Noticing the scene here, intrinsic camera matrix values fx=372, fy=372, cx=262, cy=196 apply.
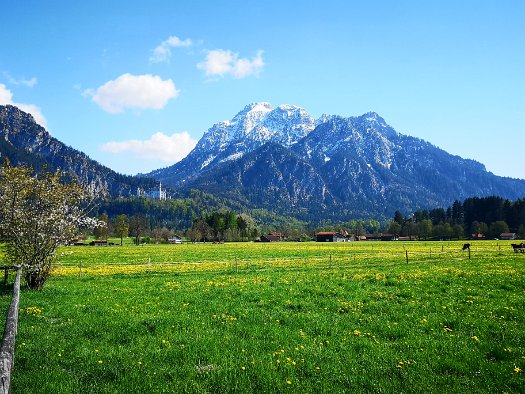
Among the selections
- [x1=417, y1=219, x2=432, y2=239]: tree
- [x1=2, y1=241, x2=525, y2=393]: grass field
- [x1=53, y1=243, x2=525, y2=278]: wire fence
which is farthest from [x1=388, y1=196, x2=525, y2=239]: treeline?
[x1=2, y1=241, x2=525, y2=393]: grass field

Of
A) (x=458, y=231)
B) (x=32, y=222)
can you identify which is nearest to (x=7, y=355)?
(x=32, y=222)

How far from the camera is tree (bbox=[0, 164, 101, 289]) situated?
2622cm

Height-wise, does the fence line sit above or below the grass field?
above

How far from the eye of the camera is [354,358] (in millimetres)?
10906

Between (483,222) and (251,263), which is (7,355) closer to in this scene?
(251,263)

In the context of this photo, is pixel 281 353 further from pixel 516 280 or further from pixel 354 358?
pixel 516 280

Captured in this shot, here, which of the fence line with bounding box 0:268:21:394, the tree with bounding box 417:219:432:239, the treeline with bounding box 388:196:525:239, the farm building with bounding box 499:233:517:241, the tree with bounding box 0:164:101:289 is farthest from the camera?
the tree with bounding box 417:219:432:239

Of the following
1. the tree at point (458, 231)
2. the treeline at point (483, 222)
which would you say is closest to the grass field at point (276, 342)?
the tree at point (458, 231)

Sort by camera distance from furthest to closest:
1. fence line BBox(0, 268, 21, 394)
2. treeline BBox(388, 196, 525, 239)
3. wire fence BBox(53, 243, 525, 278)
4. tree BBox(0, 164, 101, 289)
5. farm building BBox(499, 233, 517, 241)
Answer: treeline BBox(388, 196, 525, 239), farm building BBox(499, 233, 517, 241), wire fence BBox(53, 243, 525, 278), tree BBox(0, 164, 101, 289), fence line BBox(0, 268, 21, 394)

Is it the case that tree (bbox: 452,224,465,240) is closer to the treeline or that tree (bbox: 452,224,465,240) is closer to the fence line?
the treeline

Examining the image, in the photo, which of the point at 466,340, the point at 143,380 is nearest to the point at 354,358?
the point at 466,340

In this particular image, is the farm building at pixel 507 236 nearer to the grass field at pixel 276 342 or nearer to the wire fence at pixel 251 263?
the wire fence at pixel 251 263

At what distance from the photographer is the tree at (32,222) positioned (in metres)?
26.2

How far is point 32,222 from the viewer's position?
87.8 ft
